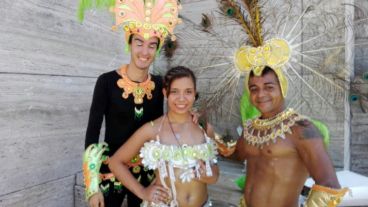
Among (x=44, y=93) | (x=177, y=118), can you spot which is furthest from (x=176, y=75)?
(x=44, y=93)

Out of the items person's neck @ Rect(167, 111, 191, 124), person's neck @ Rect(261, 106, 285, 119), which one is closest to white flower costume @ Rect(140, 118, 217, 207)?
person's neck @ Rect(167, 111, 191, 124)

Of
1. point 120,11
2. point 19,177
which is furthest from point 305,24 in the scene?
point 19,177

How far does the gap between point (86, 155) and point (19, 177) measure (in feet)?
4.36

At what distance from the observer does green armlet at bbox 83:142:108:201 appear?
1.92 meters

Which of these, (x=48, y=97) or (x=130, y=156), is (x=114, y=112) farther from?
(x=48, y=97)

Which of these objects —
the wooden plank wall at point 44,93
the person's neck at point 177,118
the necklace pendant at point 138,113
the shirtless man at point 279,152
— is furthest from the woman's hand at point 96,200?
the wooden plank wall at point 44,93

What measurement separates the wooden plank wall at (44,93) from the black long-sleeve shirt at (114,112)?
114cm

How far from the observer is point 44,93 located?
9.92ft

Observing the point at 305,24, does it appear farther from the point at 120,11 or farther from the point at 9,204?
the point at 9,204

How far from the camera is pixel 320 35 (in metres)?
1.80

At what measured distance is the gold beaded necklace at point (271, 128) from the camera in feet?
5.62

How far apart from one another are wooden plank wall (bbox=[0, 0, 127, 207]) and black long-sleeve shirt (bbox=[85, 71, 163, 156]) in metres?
1.14

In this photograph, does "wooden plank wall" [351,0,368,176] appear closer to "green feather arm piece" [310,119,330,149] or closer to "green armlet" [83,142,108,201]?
"green feather arm piece" [310,119,330,149]

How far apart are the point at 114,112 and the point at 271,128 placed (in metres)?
1.01
